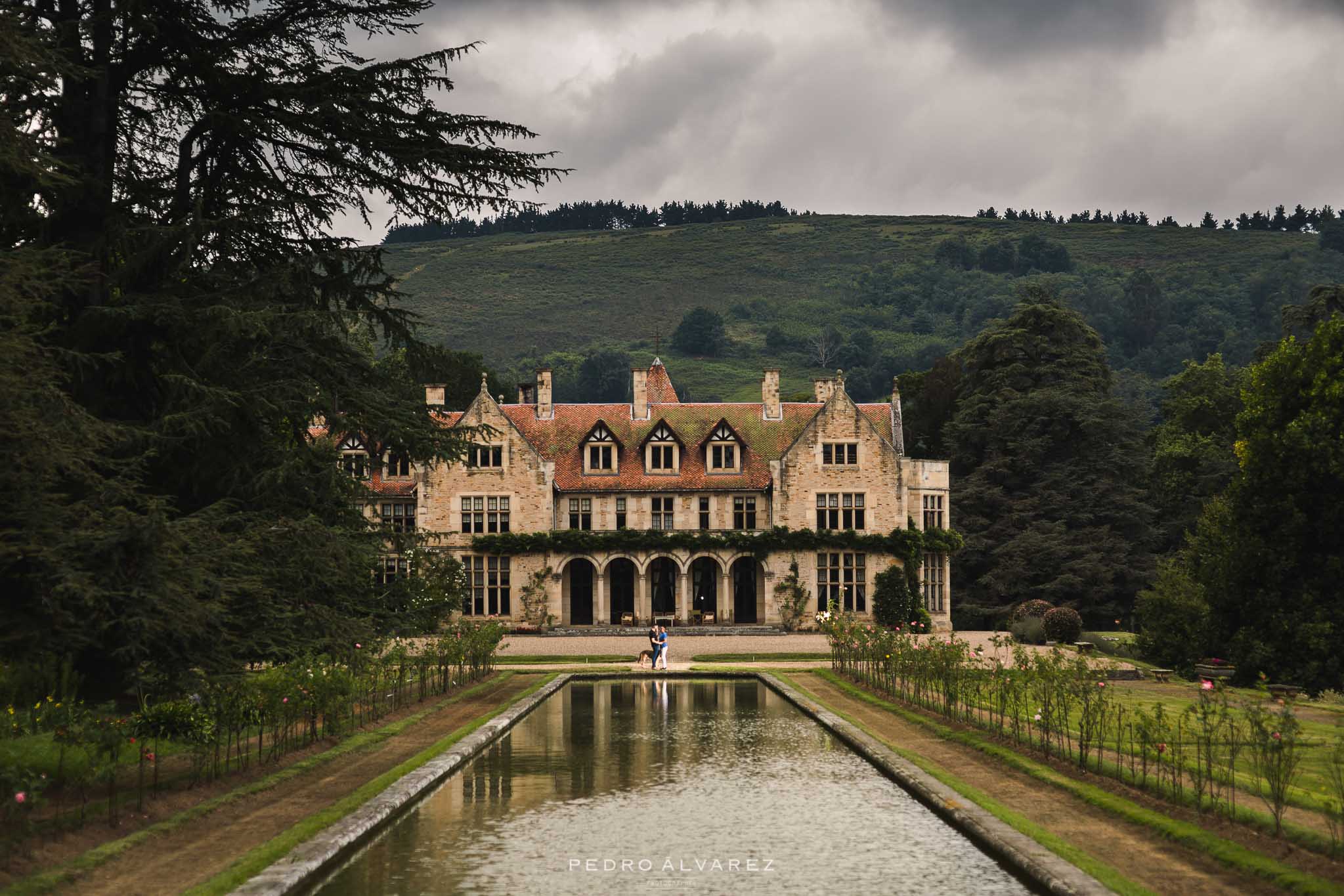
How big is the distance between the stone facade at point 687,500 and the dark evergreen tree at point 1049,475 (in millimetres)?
8893

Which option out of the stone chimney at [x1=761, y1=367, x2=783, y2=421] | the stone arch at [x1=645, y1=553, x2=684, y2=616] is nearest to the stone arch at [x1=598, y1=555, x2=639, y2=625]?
the stone arch at [x1=645, y1=553, x2=684, y2=616]

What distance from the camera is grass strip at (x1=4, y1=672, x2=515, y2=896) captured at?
Result: 12.0 m

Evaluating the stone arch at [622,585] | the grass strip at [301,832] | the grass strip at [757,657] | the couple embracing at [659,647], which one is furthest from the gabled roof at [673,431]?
the grass strip at [301,832]

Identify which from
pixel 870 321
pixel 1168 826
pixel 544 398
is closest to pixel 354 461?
pixel 1168 826

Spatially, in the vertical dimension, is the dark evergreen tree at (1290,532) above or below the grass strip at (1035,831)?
above

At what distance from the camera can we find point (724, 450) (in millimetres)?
58156

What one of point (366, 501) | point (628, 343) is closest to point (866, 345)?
point (628, 343)

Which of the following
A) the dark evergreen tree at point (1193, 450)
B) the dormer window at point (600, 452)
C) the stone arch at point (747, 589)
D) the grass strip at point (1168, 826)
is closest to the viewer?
the grass strip at point (1168, 826)

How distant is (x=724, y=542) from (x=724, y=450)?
4478 millimetres

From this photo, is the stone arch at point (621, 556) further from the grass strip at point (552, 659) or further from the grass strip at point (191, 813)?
the grass strip at point (191, 813)

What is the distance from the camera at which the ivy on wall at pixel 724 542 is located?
5616cm

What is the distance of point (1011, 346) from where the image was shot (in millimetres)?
71750

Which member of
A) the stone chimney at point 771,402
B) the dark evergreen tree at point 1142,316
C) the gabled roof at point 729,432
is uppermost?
the dark evergreen tree at point 1142,316

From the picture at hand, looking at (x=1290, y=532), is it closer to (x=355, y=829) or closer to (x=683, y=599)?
(x=355, y=829)
